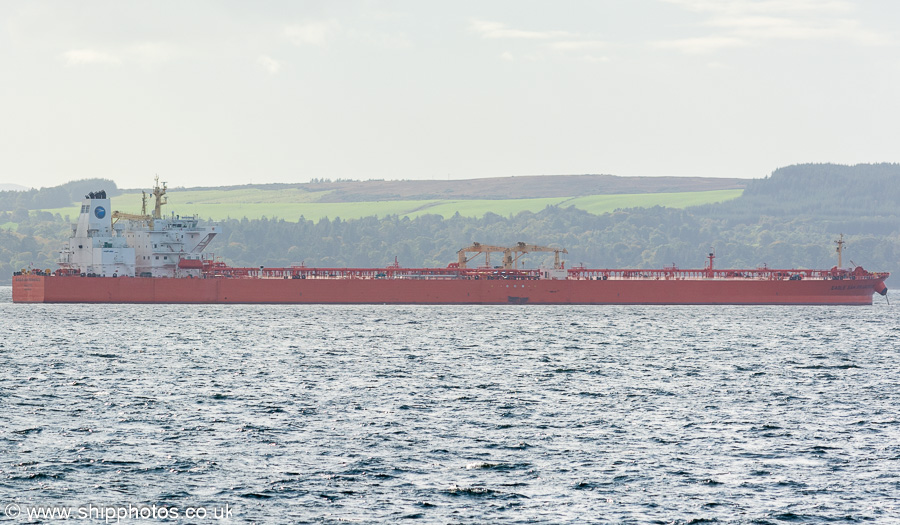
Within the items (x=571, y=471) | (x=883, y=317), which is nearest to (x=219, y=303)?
(x=883, y=317)

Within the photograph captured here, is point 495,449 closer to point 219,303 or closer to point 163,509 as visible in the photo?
point 163,509

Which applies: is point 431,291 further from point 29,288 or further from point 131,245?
point 29,288

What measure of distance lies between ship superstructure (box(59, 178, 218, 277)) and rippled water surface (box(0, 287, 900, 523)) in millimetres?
38848

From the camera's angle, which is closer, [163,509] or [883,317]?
[163,509]

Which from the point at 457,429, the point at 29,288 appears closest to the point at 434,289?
the point at 29,288

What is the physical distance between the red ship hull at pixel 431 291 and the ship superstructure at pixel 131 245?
2.40 meters

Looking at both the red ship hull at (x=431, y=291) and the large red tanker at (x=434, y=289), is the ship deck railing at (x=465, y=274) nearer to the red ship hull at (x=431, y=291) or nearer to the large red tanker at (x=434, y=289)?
the large red tanker at (x=434, y=289)

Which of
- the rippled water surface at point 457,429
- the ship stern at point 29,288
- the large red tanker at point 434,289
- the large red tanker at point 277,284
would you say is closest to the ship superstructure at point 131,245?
the large red tanker at point 277,284

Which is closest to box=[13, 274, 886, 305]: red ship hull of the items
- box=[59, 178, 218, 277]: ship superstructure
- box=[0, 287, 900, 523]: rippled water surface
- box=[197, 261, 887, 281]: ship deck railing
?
box=[197, 261, 887, 281]: ship deck railing

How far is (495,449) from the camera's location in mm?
24594

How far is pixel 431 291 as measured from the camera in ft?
304

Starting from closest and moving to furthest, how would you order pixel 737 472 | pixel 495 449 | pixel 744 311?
pixel 737 472
pixel 495 449
pixel 744 311

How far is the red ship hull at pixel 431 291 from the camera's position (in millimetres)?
91688

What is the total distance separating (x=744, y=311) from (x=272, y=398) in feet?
218
